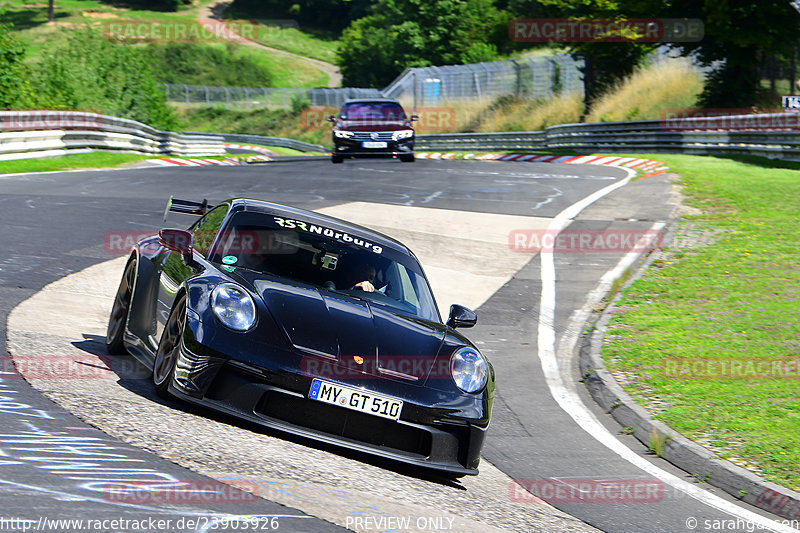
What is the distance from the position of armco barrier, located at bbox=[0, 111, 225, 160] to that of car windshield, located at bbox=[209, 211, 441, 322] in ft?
59.5

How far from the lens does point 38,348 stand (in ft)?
21.9

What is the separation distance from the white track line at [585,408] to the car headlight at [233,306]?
2.84 metres

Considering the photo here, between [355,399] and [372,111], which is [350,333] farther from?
[372,111]

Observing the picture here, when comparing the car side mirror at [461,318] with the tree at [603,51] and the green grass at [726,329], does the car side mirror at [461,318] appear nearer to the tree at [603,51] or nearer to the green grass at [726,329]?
the green grass at [726,329]

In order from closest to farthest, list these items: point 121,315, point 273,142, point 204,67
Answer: point 121,315
point 273,142
point 204,67

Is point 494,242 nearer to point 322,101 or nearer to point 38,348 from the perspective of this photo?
point 38,348

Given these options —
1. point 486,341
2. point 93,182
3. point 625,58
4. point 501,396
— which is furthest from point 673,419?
point 625,58

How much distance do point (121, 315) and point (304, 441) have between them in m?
2.31

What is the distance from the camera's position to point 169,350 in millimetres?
5598

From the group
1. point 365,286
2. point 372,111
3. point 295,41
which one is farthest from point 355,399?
point 295,41

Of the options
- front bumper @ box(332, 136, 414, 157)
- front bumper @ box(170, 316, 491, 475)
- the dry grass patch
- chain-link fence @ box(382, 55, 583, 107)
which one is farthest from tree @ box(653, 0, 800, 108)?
front bumper @ box(170, 316, 491, 475)

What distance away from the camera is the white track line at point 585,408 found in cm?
578

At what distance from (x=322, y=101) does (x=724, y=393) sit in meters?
63.8

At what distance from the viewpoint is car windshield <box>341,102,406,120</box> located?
27609mm
